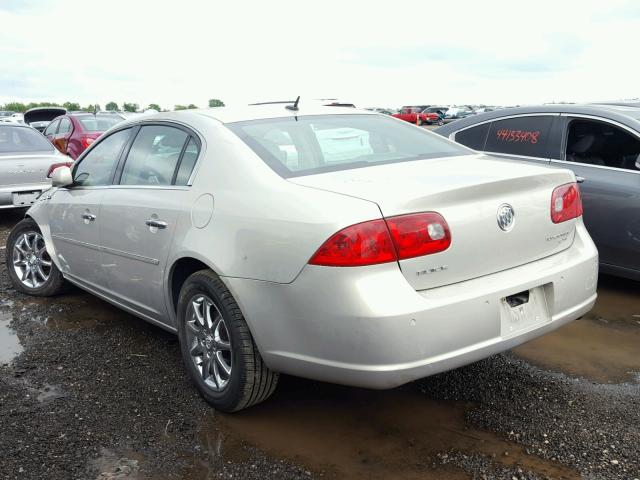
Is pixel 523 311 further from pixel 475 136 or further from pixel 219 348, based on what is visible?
pixel 475 136

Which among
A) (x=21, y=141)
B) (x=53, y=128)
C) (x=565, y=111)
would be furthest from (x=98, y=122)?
(x=565, y=111)

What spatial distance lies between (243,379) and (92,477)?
2.48ft

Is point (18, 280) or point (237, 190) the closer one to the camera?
point (237, 190)

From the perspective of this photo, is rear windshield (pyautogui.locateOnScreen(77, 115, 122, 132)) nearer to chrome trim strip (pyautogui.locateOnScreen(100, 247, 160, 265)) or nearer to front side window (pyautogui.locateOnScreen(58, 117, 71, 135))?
front side window (pyautogui.locateOnScreen(58, 117, 71, 135))

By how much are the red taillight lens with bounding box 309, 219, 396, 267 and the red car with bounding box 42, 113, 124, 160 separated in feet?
35.9

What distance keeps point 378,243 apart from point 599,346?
229 centimetres

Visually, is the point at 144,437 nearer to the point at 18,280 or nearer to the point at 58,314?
the point at 58,314

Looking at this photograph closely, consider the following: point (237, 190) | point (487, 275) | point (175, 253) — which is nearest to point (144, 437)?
point (175, 253)

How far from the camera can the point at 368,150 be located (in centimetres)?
346

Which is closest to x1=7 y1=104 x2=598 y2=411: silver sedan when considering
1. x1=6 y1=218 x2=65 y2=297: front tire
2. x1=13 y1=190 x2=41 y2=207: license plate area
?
x1=6 y1=218 x2=65 y2=297: front tire

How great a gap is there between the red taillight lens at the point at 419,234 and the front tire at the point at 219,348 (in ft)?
2.84

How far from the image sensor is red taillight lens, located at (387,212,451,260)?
2.59 metres

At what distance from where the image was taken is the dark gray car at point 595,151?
16.0ft

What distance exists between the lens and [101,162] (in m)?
4.43
